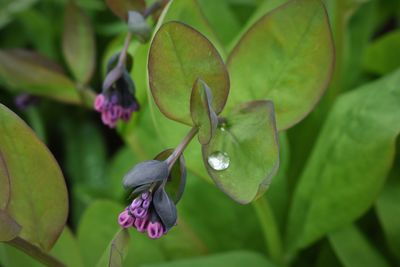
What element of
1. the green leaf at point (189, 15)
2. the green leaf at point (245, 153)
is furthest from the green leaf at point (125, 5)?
the green leaf at point (245, 153)

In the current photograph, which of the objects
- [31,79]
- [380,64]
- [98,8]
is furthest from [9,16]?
Answer: [380,64]

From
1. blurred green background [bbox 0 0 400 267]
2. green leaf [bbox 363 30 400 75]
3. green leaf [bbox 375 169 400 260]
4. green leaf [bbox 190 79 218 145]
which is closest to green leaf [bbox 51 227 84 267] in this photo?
blurred green background [bbox 0 0 400 267]

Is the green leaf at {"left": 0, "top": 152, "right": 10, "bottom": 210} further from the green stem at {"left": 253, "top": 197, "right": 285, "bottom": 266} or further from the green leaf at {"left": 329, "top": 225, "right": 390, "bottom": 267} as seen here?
the green leaf at {"left": 329, "top": 225, "right": 390, "bottom": 267}

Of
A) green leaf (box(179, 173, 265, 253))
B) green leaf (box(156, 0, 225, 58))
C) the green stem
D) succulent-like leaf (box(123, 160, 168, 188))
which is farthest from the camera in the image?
green leaf (box(179, 173, 265, 253))

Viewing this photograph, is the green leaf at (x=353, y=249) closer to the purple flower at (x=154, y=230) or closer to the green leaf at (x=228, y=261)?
the green leaf at (x=228, y=261)

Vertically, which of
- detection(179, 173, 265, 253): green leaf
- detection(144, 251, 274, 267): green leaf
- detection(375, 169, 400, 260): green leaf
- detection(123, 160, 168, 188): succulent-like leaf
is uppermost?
detection(123, 160, 168, 188): succulent-like leaf

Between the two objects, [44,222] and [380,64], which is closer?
[44,222]

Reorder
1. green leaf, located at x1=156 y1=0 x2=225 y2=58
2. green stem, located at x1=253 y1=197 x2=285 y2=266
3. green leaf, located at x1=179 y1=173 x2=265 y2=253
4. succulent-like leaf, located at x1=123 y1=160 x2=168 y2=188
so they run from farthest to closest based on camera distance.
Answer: green leaf, located at x1=179 y1=173 x2=265 y2=253, green stem, located at x1=253 y1=197 x2=285 y2=266, green leaf, located at x1=156 y1=0 x2=225 y2=58, succulent-like leaf, located at x1=123 y1=160 x2=168 y2=188

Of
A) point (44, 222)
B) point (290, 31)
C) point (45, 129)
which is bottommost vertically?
point (45, 129)

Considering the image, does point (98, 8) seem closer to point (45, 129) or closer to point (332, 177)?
point (45, 129)
